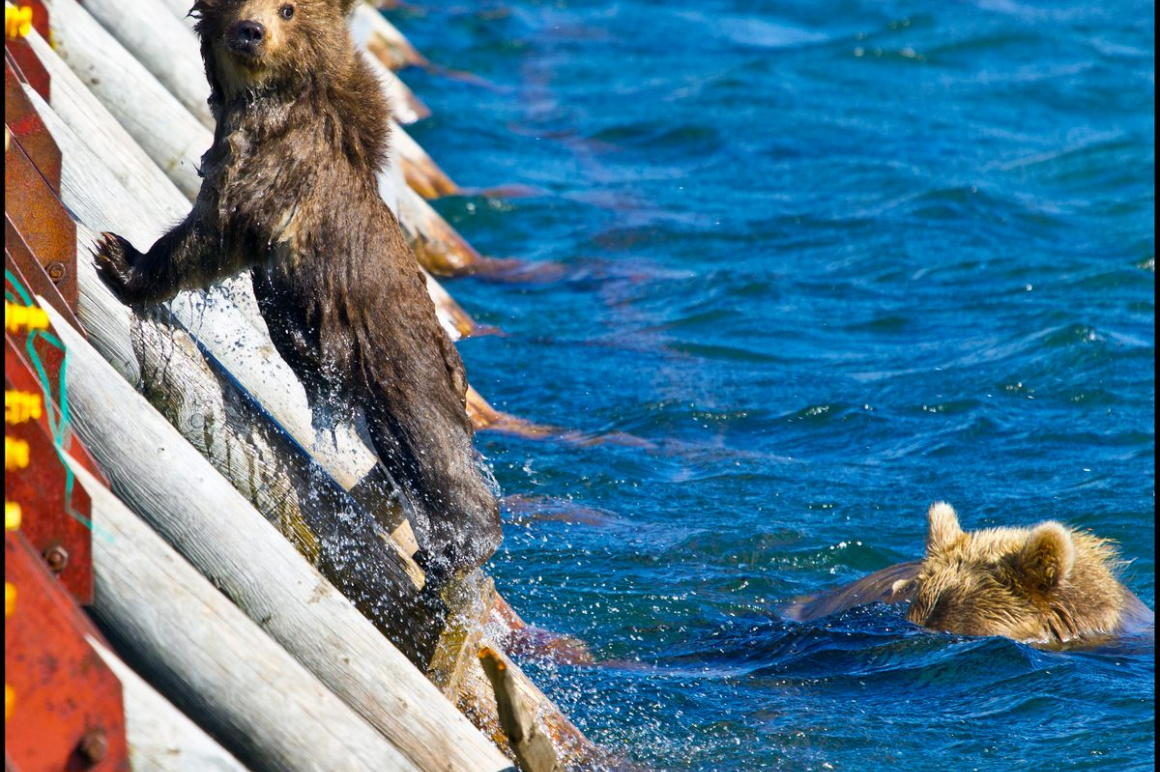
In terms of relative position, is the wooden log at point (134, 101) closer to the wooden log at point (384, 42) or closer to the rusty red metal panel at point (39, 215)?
the rusty red metal panel at point (39, 215)

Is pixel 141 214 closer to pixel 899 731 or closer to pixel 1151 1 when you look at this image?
pixel 899 731

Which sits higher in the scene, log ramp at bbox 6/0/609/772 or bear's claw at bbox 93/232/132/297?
bear's claw at bbox 93/232/132/297

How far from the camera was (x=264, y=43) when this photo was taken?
5039 millimetres

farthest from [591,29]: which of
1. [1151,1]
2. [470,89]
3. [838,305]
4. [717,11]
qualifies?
[838,305]

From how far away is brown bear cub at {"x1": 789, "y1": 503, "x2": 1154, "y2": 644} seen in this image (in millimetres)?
6531

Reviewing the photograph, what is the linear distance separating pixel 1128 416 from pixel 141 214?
7648 millimetres

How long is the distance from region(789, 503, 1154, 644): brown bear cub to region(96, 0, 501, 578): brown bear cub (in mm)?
2475

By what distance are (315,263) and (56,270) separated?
0.93m

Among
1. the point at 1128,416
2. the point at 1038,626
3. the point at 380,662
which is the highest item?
the point at 380,662

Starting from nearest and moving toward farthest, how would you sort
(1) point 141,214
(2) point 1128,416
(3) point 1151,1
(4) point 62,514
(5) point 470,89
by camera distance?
1. (4) point 62,514
2. (1) point 141,214
3. (2) point 1128,416
4. (5) point 470,89
5. (3) point 1151,1

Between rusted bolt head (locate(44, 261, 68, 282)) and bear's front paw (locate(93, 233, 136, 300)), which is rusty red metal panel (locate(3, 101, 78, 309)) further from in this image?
bear's front paw (locate(93, 233, 136, 300))

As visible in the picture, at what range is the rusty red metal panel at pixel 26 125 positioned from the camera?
484cm

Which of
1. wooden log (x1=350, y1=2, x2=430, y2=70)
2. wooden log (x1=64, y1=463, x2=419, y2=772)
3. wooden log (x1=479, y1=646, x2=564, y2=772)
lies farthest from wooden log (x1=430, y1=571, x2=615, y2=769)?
wooden log (x1=350, y1=2, x2=430, y2=70)

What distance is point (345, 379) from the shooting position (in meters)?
5.23
